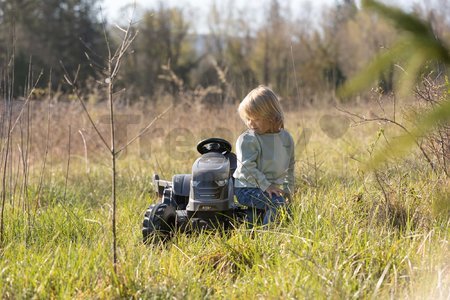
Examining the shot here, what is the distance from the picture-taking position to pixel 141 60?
34031 mm

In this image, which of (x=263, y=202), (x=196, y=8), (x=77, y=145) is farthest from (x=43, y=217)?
(x=196, y=8)

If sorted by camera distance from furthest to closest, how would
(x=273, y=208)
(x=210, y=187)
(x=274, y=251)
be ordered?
(x=273, y=208)
(x=210, y=187)
(x=274, y=251)

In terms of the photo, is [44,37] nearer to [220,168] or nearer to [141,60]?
[141,60]

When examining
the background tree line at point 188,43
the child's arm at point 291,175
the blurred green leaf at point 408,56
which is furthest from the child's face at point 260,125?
the background tree line at point 188,43

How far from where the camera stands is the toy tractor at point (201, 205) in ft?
10.9

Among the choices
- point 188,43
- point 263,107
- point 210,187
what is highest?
point 188,43

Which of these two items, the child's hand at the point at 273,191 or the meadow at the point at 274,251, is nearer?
the meadow at the point at 274,251

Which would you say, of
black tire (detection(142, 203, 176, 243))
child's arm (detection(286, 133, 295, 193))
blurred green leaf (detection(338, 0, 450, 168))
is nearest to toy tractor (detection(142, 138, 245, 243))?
black tire (detection(142, 203, 176, 243))

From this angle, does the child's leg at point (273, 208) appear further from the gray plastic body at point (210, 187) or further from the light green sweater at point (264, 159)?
the gray plastic body at point (210, 187)

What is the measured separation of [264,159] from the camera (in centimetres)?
373

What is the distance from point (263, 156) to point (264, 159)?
0.07ft

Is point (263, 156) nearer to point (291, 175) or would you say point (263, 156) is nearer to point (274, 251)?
point (291, 175)

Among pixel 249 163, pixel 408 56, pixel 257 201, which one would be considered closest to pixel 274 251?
pixel 257 201

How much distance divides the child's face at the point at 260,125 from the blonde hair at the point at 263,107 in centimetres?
2
